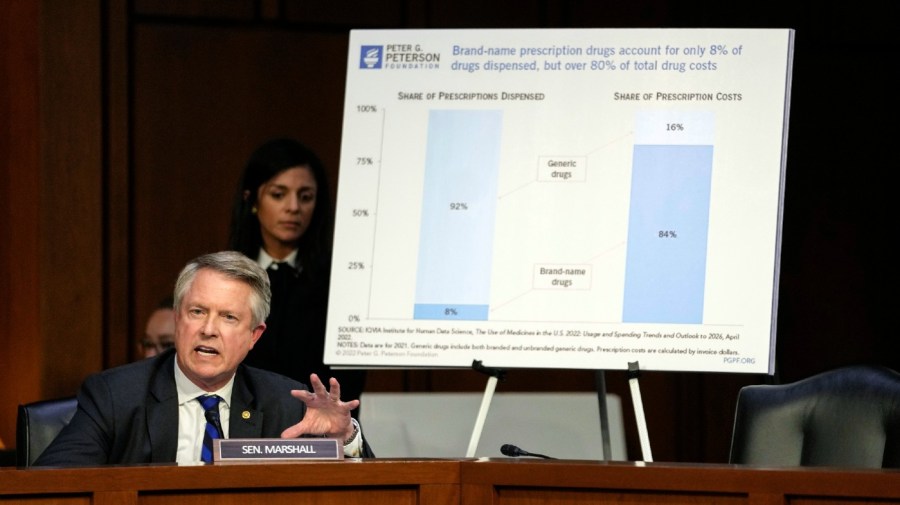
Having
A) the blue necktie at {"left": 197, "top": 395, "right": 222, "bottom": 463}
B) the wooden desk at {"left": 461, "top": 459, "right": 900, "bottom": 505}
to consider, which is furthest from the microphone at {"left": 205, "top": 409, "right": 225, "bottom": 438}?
the wooden desk at {"left": 461, "top": 459, "right": 900, "bottom": 505}

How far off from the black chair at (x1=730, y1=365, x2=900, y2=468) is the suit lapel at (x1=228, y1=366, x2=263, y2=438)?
1105 mm

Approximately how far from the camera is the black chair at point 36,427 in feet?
9.52

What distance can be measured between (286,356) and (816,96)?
2810mm

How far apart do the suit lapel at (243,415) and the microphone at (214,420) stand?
25mm

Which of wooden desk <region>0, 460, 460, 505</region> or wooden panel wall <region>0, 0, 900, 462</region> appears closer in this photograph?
wooden desk <region>0, 460, 460, 505</region>

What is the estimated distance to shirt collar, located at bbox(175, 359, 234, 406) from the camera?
2.87 metres

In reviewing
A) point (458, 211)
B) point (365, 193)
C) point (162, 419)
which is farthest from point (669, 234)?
point (162, 419)

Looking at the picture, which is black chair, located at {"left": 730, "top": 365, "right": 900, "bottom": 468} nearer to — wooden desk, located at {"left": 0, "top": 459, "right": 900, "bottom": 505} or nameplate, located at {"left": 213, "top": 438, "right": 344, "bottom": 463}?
wooden desk, located at {"left": 0, "top": 459, "right": 900, "bottom": 505}

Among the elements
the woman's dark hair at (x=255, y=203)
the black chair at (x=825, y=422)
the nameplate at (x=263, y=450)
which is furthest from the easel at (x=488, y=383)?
the nameplate at (x=263, y=450)

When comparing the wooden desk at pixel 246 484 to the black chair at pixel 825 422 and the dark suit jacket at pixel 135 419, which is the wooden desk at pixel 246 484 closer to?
the dark suit jacket at pixel 135 419

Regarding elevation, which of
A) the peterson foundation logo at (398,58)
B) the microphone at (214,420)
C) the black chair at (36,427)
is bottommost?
the black chair at (36,427)

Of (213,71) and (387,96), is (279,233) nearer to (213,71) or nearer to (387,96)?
(387,96)

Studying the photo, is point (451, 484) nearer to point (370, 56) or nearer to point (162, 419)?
point (162, 419)

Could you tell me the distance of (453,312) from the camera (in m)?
3.48
